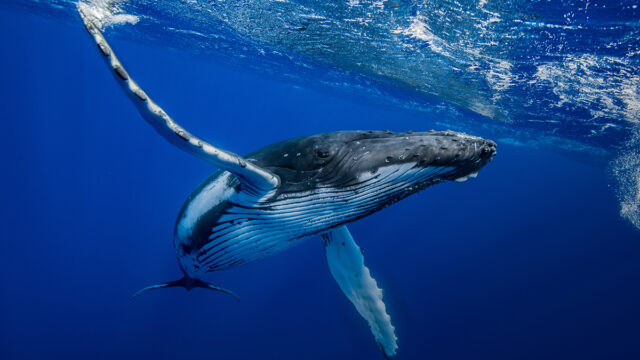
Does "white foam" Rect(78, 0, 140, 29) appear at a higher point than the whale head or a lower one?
higher

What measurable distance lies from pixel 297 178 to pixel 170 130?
3.01ft

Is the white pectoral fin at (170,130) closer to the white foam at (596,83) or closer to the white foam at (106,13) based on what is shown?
the white foam at (596,83)

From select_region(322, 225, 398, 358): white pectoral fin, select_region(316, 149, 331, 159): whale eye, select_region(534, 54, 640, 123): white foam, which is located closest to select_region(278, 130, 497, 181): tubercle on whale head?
select_region(316, 149, 331, 159): whale eye

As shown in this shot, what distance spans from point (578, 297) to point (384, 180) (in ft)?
181

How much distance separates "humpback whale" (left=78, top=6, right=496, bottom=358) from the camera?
1.62 m

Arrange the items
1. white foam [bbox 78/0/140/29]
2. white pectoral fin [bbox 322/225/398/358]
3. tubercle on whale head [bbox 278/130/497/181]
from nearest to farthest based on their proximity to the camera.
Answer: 1. tubercle on whale head [bbox 278/130/497/181]
2. white pectoral fin [bbox 322/225/398/358]
3. white foam [bbox 78/0/140/29]

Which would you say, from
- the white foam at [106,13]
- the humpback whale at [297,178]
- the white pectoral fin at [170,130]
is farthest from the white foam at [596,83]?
the white foam at [106,13]

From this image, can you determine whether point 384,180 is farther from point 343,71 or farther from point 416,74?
point 343,71

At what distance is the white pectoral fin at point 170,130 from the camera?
1292mm

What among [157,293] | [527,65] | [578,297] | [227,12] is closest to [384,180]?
[527,65]

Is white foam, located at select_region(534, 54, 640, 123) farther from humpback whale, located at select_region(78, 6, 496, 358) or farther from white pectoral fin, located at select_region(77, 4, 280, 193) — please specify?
white pectoral fin, located at select_region(77, 4, 280, 193)

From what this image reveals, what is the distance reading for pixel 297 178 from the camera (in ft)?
6.95

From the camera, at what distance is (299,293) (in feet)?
100

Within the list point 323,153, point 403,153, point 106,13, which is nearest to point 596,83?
point 403,153
